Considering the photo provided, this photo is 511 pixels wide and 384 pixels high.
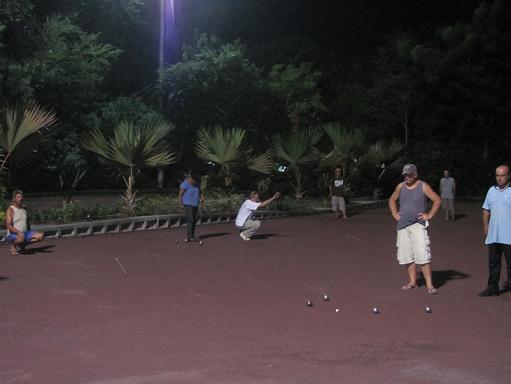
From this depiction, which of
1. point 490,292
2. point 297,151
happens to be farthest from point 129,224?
point 490,292

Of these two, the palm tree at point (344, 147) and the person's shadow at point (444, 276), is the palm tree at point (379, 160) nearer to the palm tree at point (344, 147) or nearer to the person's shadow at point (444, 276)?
the palm tree at point (344, 147)

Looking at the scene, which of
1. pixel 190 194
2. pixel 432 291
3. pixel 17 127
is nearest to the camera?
pixel 432 291

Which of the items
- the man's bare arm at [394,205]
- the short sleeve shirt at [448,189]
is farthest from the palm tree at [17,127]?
the short sleeve shirt at [448,189]

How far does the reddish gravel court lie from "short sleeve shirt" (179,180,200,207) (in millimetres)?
2117

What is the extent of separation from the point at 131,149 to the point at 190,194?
357cm

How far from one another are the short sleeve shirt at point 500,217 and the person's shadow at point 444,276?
1.28m

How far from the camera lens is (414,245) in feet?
33.8

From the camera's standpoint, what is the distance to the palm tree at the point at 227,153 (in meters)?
23.8

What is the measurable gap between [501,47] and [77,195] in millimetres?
25132

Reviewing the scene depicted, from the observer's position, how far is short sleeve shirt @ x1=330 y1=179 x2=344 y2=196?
955 inches

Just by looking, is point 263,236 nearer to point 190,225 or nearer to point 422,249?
point 190,225

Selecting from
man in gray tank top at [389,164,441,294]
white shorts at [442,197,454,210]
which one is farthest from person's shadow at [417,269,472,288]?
white shorts at [442,197,454,210]

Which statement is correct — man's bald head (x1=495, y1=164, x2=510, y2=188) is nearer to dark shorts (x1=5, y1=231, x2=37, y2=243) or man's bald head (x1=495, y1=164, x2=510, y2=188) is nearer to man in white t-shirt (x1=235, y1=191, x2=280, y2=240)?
man in white t-shirt (x1=235, y1=191, x2=280, y2=240)

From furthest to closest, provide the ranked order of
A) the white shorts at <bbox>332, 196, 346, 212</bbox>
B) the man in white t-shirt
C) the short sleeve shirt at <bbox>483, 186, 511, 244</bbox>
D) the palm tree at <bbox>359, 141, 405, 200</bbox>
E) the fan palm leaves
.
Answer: the palm tree at <bbox>359, 141, 405, 200</bbox> < the fan palm leaves < the white shorts at <bbox>332, 196, 346, 212</bbox> < the man in white t-shirt < the short sleeve shirt at <bbox>483, 186, 511, 244</bbox>
